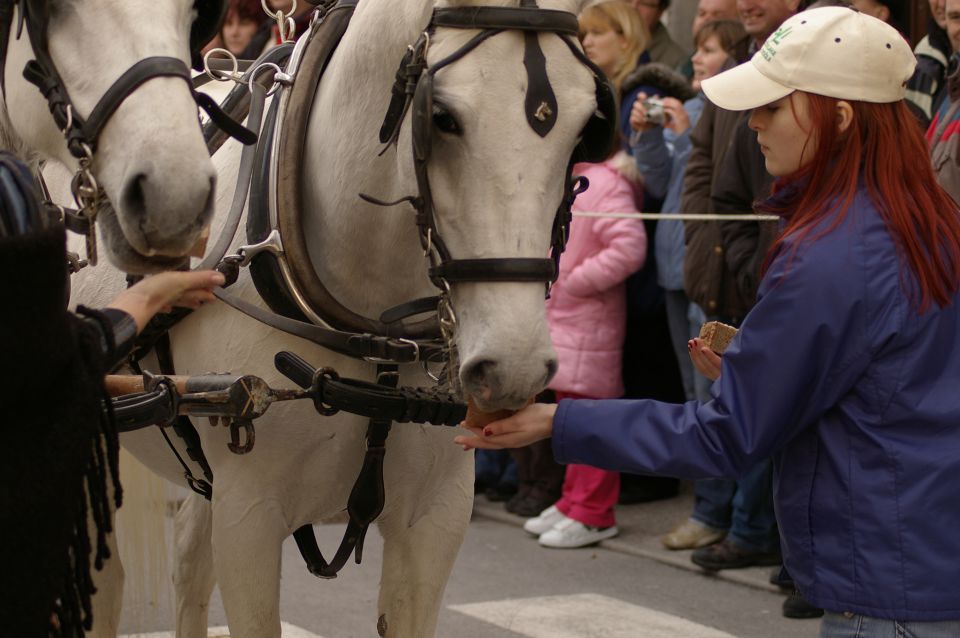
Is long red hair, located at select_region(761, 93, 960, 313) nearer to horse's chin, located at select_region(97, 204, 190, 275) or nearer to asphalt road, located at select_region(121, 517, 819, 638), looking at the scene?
horse's chin, located at select_region(97, 204, 190, 275)

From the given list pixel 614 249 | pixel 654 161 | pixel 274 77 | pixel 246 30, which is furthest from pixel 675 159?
pixel 274 77

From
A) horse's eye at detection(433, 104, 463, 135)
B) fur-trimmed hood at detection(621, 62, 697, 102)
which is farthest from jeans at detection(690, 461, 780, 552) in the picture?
horse's eye at detection(433, 104, 463, 135)

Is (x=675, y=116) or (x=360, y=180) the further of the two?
(x=675, y=116)

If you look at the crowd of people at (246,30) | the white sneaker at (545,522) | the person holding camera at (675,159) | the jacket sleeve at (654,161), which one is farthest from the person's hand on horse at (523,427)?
the crowd of people at (246,30)

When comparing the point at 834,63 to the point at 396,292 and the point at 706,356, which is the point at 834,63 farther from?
the point at 396,292

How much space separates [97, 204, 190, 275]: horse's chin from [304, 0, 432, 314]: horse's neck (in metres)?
0.49

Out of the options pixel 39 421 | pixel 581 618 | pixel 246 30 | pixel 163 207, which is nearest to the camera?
pixel 39 421

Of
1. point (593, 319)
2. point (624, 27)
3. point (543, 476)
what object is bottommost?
point (543, 476)

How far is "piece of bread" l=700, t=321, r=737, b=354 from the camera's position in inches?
110

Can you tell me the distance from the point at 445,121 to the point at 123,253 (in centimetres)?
60

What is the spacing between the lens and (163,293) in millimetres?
2414

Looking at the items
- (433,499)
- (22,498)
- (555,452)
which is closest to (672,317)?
(433,499)

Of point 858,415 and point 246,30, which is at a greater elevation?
point 246,30

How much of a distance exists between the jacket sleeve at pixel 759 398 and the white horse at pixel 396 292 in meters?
0.17
